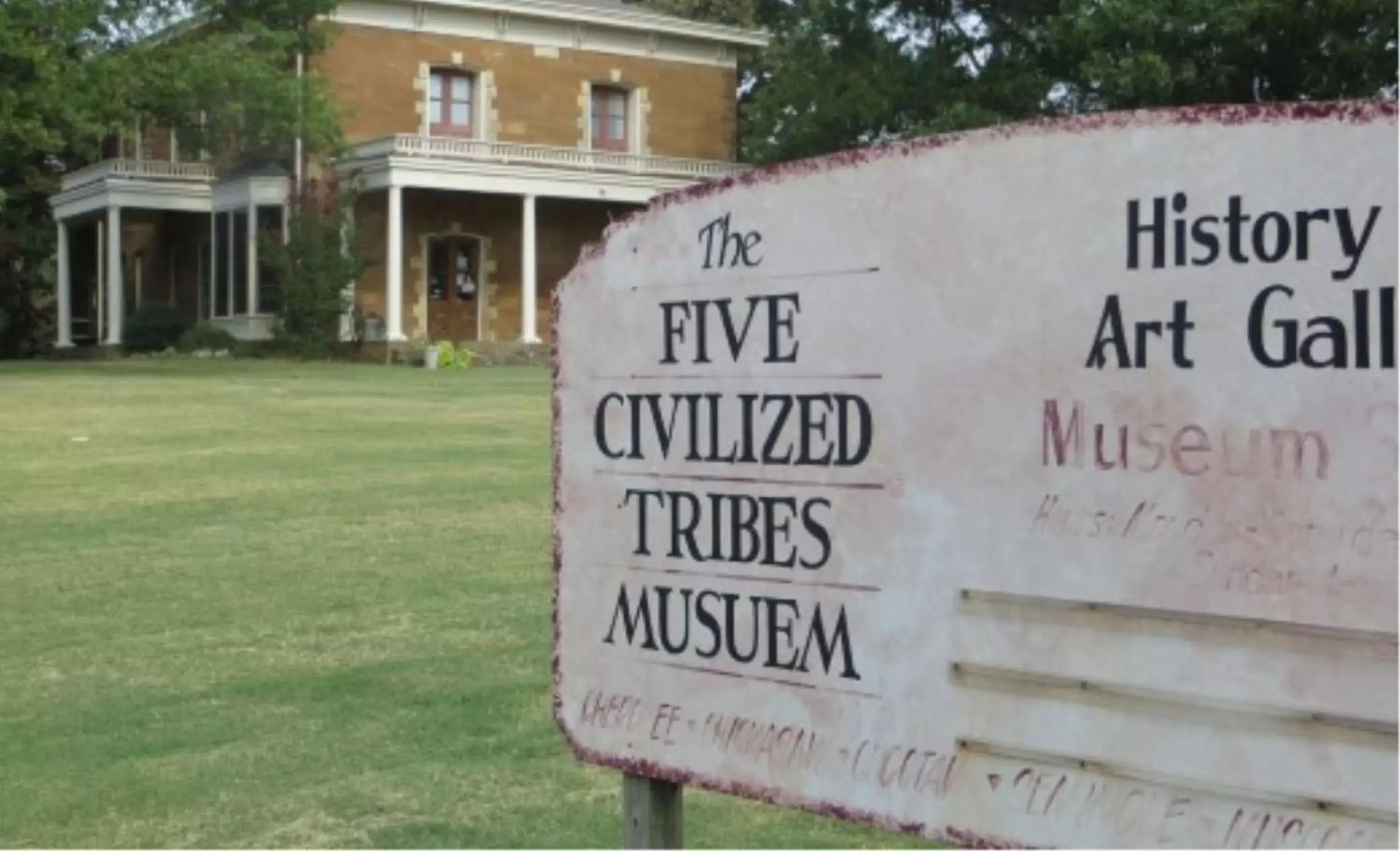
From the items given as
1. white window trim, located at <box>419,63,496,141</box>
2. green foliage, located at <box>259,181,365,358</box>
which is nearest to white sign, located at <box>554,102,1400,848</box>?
green foliage, located at <box>259,181,365,358</box>

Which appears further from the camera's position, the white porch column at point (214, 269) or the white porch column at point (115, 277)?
the white porch column at point (214, 269)

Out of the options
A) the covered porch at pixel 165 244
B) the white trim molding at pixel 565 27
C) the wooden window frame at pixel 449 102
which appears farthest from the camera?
the wooden window frame at pixel 449 102

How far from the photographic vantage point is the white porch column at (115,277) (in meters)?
39.2

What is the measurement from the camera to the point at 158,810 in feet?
18.4

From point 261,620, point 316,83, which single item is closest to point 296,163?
point 316,83

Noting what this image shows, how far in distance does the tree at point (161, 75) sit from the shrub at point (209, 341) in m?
3.75

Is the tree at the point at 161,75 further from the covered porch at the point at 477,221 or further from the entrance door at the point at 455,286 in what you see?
the entrance door at the point at 455,286

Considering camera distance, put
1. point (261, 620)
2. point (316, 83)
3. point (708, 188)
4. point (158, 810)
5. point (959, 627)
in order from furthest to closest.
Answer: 1. point (316, 83)
2. point (261, 620)
3. point (158, 810)
4. point (708, 188)
5. point (959, 627)

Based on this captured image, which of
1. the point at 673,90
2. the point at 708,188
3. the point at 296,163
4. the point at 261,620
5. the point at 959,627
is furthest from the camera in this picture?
the point at 673,90

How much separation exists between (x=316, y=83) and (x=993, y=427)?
3165 centimetres

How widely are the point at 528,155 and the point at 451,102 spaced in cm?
302

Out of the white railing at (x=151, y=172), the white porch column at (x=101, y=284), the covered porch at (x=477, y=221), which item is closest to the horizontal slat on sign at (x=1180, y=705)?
the covered porch at (x=477, y=221)

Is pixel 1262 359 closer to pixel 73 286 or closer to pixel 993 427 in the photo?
pixel 993 427

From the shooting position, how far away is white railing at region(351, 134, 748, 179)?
37031 millimetres
